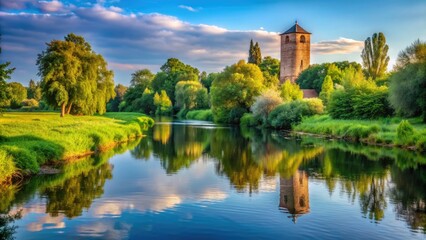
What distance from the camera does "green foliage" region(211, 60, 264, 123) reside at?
62938 millimetres

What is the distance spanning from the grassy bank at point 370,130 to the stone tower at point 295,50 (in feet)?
158

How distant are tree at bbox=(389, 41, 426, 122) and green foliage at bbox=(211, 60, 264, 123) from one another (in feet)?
81.6

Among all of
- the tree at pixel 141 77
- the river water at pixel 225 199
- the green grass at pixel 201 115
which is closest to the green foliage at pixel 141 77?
the tree at pixel 141 77

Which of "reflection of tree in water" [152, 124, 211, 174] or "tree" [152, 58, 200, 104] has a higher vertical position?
"tree" [152, 58, 200, 104]

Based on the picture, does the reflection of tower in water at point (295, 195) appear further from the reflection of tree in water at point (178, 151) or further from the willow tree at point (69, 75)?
the willow tree at point (69, 75)

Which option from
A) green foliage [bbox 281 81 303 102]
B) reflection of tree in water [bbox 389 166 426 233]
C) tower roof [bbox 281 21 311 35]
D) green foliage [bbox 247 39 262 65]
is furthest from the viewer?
green foliage [bbox 247 39 262 65]

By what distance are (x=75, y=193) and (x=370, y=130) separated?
2828cm

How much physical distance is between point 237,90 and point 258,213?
49.8m

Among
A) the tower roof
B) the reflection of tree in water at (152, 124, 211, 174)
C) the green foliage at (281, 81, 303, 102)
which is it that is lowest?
the reflection of tree in water at (152, 124, 211, 174)

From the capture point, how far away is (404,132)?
32031 millimetres

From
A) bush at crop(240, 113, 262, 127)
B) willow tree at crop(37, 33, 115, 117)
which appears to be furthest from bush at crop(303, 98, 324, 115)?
willow tree at crop(37, 33, 115, 117)

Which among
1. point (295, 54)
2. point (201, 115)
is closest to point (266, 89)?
point (201, 115)

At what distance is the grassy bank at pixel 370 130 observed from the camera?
103ft

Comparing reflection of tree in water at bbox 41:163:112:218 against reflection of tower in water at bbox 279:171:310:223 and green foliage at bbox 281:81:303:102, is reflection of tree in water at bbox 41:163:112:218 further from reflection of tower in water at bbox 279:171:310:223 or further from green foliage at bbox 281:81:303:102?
green foliage at bbox 281:81:303:102
